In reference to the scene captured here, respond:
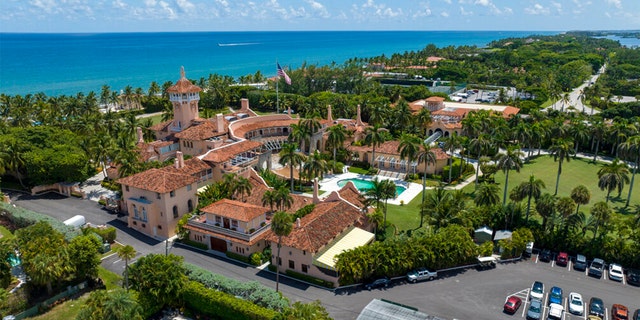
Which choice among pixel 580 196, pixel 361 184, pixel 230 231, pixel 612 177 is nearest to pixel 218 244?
pixel 230 231

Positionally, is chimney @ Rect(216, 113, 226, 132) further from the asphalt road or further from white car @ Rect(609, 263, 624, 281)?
white car @ Rect(609, 263, 624, 281)

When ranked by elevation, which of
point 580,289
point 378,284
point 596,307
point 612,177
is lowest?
point 580,289

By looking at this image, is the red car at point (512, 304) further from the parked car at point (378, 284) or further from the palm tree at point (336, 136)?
the palm tree at point (336, 136)

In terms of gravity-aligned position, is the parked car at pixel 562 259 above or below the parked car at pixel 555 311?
below

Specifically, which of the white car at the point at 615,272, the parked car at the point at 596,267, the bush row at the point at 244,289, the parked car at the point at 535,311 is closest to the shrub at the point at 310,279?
the bush row at the point at 244,289

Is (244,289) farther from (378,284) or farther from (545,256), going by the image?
(545,256)
